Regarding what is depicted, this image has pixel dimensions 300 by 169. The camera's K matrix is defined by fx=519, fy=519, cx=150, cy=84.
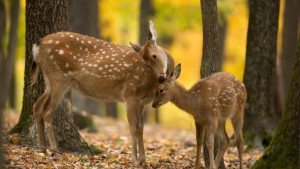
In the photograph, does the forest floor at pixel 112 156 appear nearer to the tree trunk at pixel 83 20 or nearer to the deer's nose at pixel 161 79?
the deer's nose at pixel 161 79

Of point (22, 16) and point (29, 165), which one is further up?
point (22, 16)

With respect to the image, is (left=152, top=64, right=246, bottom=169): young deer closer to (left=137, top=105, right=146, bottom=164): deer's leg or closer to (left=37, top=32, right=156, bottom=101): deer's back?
(left=37, top=32, right=156, bottom=101): deer's back

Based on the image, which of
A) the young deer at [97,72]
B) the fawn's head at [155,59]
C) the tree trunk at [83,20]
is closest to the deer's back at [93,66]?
the young deer at [97,72]

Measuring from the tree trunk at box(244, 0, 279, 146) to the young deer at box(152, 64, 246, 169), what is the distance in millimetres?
2405

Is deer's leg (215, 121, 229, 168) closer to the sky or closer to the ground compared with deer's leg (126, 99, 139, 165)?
closer to the ground

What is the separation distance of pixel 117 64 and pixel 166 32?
1416cm

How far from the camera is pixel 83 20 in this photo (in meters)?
16.7

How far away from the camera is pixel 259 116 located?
11.1m

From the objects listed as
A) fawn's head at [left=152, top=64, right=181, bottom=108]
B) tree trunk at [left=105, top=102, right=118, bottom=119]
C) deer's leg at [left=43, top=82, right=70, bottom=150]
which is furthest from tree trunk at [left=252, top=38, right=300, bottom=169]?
tree trunk at [left=105, top=102, right=118, bottom=119]

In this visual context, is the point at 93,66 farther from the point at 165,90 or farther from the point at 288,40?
the point at 288,40

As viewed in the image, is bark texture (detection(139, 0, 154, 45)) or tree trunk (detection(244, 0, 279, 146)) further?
bark texture (detection(139, 0, 154, 45))

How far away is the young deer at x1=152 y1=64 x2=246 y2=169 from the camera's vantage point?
819 centimetres

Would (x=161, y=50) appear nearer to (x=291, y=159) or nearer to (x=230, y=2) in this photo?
(x=291, y=159)

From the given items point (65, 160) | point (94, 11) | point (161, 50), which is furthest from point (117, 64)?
point (94, 11)
